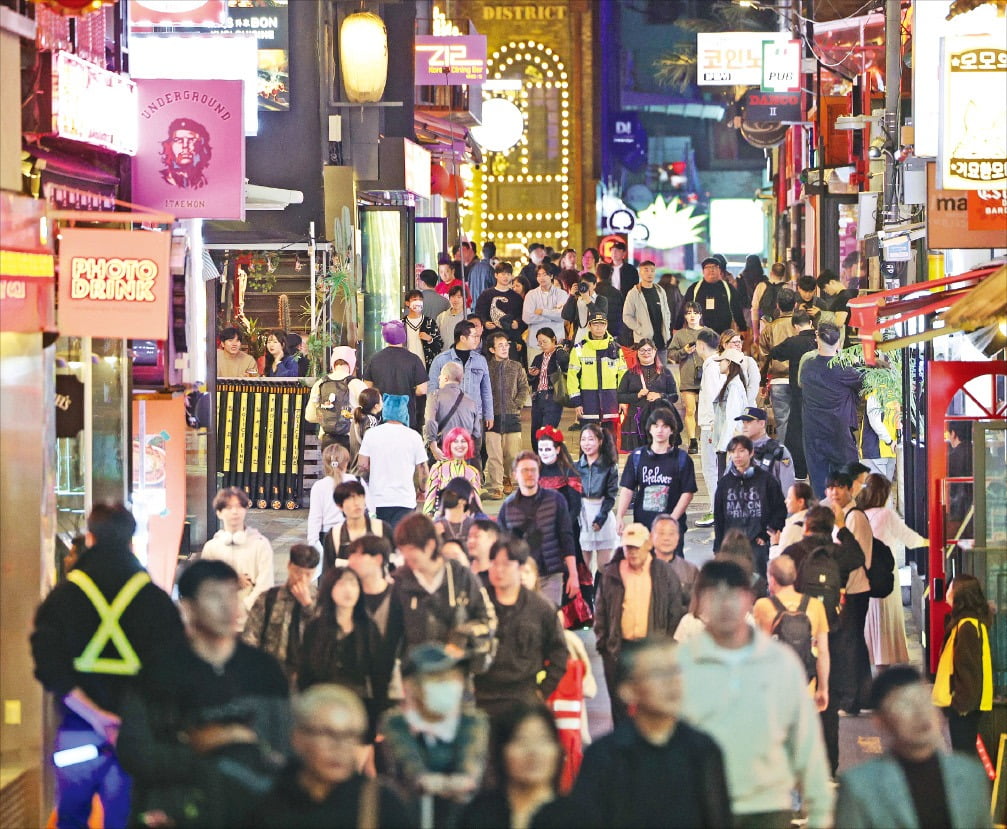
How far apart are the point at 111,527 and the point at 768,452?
6628 mm

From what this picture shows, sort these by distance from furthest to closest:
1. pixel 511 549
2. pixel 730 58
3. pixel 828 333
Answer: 1. pixel 730 58
2. pixel 828 333
3. pixel 511 549

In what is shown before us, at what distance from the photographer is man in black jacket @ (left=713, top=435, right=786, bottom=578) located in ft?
40.3

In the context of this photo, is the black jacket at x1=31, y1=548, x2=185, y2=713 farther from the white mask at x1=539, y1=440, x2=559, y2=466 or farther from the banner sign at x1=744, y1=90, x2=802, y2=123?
the banner sign at x1=744, y1=90, x2=802, y2=123

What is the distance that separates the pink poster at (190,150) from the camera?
13242 mm

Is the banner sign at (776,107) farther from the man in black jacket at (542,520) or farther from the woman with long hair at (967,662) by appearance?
the woman with long hair at (967,662)

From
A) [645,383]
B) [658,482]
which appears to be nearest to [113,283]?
[658,482]

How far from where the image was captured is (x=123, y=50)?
1274 centimetres

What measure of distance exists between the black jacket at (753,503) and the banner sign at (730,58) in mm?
21327

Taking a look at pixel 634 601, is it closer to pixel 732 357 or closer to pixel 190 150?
pixel 190 150

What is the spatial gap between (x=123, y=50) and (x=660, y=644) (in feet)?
26.5

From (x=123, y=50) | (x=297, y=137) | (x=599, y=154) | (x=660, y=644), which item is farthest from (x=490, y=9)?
(x=660, y=644)

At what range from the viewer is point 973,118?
11891mm

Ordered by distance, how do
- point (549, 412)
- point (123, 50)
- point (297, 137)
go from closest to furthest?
point (123, 50) → point (549, 412) → point (297, 137)

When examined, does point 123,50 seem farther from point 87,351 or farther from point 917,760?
point 917,760
